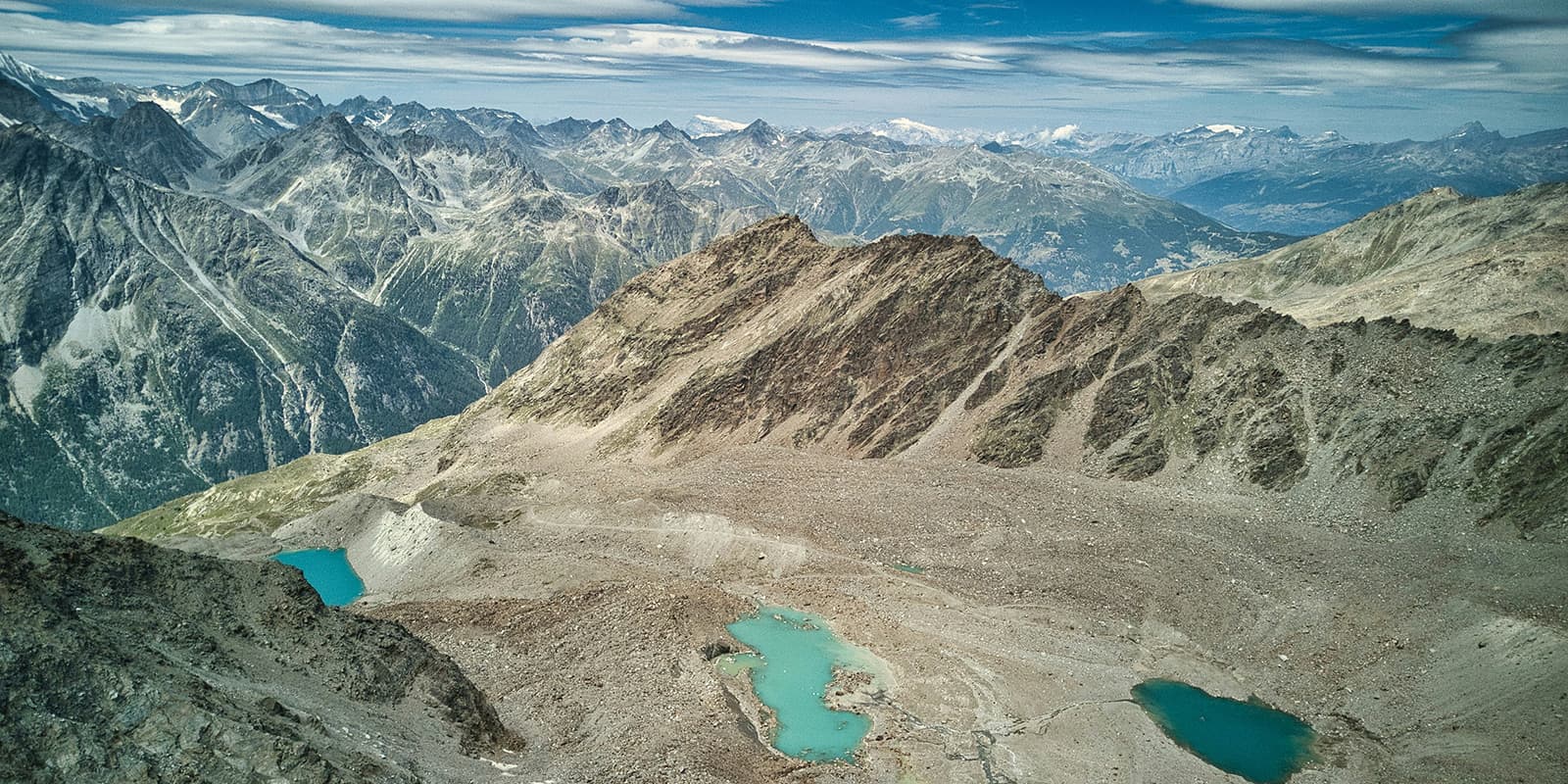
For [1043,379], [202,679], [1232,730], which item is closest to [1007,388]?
[1043,379]

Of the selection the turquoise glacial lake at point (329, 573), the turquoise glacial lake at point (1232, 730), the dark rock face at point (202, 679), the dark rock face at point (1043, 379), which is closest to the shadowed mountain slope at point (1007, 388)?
the dark rock face at point (1043, 379)

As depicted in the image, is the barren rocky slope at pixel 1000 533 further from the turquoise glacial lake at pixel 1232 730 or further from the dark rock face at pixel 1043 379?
the turquoise glacial lake at pixel 1232 730

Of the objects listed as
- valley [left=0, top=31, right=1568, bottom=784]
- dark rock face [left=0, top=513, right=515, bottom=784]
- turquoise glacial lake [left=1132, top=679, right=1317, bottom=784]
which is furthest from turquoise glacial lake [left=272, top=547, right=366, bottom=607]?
turquoise glacial lake [left=1132, top=679, right=1317, bottom=784]

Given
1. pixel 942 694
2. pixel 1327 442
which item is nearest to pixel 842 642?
pixel 942 694

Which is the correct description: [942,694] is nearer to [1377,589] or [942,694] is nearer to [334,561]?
[1377,589]

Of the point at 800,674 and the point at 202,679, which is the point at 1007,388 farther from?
the point at 202,679

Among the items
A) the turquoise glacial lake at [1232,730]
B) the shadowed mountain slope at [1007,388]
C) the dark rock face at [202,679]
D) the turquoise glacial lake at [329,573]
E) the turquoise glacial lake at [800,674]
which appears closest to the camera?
the dark rock face at [202,679]

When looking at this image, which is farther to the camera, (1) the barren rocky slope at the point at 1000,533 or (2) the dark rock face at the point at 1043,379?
(2) the dark rock face at the point at 1043,379

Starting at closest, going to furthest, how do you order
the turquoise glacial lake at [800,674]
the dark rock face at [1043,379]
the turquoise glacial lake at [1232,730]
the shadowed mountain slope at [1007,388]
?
the turquoise glacial lake at [800,674] < the turquoise glacial lake at [1232,730] < the shadowed mountain slope at [1007,388] < the dark rock face at [1043,379]
